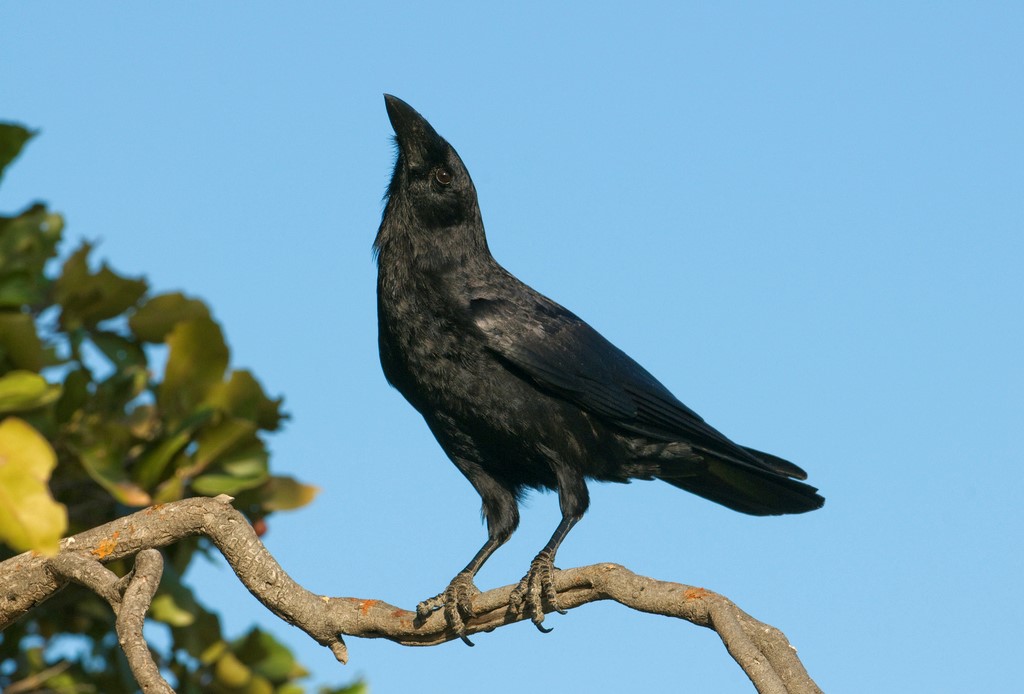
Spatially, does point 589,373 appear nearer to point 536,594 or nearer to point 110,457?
point 536,594

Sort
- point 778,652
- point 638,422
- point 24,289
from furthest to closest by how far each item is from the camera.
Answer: point 638,422 < point 778,652 < point 24,289

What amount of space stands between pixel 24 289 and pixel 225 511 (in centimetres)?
79

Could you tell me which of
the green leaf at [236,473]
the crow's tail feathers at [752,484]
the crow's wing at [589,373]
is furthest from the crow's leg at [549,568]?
the green leaf at [236,473]

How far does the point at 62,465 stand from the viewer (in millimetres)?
2543

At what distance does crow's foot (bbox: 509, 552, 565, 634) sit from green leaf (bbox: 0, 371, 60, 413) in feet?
4.82

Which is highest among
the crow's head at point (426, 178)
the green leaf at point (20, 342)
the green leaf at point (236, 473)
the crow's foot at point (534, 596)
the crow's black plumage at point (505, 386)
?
the crow's head at point (426, 178)

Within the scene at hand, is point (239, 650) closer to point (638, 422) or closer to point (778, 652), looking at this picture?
point (778, 652)

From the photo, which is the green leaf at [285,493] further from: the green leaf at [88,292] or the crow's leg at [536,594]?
the crow's leg at [536,594]

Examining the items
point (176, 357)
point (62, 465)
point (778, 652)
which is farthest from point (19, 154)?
point (778, 652)

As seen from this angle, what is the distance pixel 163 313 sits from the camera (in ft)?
8.40

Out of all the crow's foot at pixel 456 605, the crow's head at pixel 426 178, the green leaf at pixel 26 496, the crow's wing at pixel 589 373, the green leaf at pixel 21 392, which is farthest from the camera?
the crow's head at pixel 426 178

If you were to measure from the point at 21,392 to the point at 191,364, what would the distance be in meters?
0.40

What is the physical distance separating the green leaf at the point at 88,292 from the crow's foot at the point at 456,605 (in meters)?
1.21

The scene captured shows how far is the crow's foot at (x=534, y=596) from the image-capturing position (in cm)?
317
